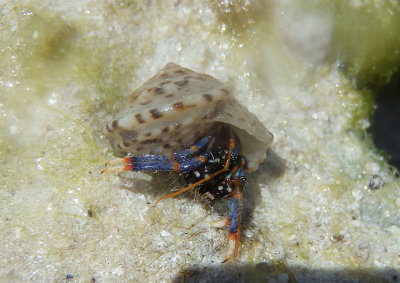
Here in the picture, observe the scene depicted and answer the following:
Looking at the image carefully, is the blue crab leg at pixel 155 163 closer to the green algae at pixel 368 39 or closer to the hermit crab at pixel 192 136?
the hermit crab at pixel 192 136

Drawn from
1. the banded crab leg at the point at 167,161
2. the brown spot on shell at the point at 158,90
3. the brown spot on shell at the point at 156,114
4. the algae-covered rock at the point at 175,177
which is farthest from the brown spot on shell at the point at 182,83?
the algae-covered rock at the point at 175,177

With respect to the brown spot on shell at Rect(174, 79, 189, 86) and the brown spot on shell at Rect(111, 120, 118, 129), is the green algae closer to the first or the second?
the brown spot on shell at Rect(174, 79, 189, 86)

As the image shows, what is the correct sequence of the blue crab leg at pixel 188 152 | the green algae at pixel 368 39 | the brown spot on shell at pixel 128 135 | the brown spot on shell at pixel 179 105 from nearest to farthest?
the brown spot on shell at pixel 179 105 < the brown spot on shell at pixel 128 135 < the blue crab leg at pixel 188 152 < the green algae at pixel 368 39

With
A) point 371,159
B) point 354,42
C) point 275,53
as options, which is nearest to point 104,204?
point 275,53

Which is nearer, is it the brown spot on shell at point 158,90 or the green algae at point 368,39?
the brown spot on shell at point 158,90

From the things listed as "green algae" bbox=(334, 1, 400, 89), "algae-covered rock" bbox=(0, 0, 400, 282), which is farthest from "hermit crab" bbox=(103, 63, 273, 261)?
"green algae" bbox=(334, 1, 400, 89)

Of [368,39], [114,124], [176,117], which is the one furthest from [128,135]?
[368,39]

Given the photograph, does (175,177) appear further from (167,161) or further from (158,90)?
(158,90)

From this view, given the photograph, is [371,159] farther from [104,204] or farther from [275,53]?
[104,204]
